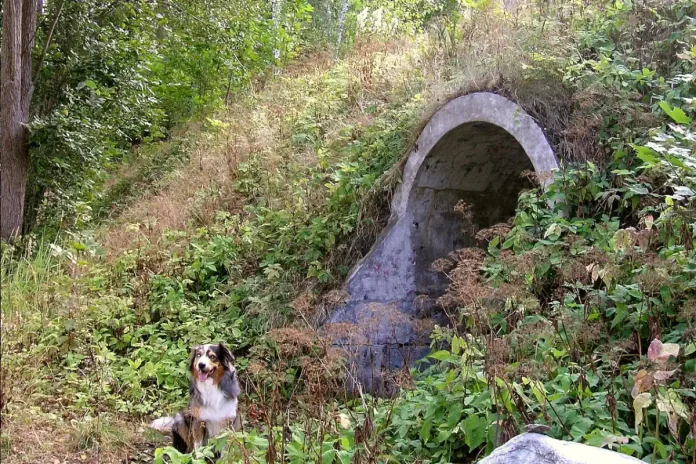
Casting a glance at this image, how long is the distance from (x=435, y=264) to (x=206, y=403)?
242 centimetres

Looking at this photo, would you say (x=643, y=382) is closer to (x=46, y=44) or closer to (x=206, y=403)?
(x=206, y=403)

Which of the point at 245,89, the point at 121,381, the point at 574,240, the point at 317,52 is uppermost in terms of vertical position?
the point at 317,52

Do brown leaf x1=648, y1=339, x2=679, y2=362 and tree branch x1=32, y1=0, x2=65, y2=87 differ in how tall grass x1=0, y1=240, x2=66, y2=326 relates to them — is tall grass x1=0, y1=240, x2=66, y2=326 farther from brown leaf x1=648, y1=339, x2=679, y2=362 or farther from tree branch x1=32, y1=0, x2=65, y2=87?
brown leaf x1=648, y1=339, x2=679, y2=362

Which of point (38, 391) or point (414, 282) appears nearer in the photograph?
point (38, 391)

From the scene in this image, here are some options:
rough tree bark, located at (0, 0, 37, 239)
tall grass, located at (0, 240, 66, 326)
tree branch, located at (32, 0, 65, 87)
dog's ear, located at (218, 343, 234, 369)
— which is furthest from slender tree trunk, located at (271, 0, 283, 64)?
dog's ear, located at (218, 343, 234, 369)

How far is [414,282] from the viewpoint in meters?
8.08

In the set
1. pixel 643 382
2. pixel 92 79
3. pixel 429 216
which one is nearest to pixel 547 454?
pixel 643 382

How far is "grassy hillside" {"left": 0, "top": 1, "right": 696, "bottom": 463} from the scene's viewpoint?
149 inches

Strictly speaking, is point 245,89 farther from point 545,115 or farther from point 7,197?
point 545,115

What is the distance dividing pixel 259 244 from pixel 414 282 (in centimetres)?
236

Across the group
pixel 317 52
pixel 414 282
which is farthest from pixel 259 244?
pixel 317 52

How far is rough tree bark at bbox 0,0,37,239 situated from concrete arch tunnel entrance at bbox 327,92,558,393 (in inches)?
174

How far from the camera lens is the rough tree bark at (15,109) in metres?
7.73

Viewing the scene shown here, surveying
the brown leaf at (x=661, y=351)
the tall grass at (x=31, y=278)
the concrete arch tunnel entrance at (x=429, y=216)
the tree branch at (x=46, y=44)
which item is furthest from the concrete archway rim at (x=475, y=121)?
the tree branch at (x=46, y=44)
